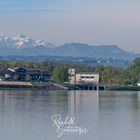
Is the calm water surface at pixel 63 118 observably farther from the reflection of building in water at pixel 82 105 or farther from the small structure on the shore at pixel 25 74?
the small structure on the shore at pixel 25 74

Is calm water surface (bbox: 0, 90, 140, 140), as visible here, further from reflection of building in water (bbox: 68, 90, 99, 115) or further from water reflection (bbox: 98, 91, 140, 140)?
reflection of building in water (bbox: 68, 90, 99, 115)

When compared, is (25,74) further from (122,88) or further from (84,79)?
(122,88)

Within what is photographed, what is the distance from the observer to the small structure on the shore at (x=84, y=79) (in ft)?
202

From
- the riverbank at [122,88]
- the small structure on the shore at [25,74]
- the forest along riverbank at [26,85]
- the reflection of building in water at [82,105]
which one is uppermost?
the small structure on the shore at [25,74]

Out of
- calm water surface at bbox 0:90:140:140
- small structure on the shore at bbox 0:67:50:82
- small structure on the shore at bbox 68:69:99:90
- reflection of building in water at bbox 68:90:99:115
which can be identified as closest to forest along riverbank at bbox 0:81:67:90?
small structure on the shore at bbox 0:67:50:82

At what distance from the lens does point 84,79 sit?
64.6 metres

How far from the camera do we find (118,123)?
67.0 feet

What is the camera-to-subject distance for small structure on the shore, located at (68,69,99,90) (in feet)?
202

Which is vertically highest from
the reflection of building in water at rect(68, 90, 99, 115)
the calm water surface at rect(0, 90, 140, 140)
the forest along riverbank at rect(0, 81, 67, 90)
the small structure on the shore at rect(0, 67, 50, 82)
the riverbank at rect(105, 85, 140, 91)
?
the small structure on the shore at rect(0, 67, 50, 82)

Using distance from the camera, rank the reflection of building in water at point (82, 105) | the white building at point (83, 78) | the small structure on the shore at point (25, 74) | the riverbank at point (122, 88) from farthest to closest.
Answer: the white building at point (83, 78)
the small structure on the shore at point (25, 74)
the riverbank at point (122, 88)
the reflection of building in water at point (82, 105)

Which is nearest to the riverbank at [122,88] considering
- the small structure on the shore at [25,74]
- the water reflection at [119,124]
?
the small structure on the shore at [25,74]

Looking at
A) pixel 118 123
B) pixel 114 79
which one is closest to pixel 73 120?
pixel 118 123

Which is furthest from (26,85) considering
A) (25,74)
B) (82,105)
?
(82,105)

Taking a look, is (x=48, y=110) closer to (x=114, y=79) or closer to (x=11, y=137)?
(x=11, y=137)
